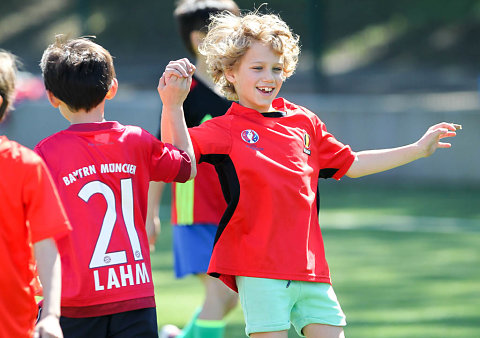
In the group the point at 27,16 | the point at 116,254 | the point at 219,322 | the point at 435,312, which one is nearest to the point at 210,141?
the point at 116,254

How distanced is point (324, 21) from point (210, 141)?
36.4 feet

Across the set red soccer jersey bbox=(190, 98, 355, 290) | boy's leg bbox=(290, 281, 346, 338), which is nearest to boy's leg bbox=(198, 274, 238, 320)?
red soccer jersey bbox=(190, 98, 355, 290)

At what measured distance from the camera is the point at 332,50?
1486 centimetres

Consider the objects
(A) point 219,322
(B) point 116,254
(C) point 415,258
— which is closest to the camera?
(B) point 116,254

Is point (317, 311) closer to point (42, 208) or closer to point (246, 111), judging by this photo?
point (246, 111)

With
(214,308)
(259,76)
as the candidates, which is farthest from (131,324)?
(214,308)

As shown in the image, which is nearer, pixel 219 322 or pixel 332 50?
pixel 219 322

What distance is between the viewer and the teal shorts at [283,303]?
366cm

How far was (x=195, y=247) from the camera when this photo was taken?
492cm

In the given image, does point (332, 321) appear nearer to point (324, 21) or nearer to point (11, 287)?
point (11, 287)

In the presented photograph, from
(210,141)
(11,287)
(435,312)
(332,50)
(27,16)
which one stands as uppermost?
(27,16)

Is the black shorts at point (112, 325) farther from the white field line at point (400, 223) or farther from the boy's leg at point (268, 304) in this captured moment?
the white field line at point (400, 223)

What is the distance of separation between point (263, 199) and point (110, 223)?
0.65m

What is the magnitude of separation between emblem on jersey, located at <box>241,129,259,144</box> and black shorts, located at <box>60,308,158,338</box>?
0.79 metres
